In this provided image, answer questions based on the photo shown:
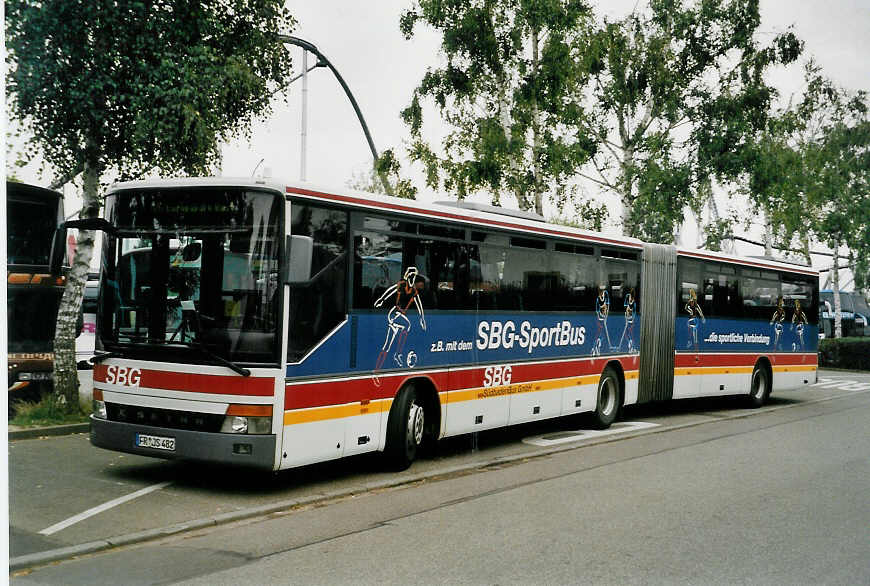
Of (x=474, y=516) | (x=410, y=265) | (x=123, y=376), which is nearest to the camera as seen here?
(x=474, y=516)

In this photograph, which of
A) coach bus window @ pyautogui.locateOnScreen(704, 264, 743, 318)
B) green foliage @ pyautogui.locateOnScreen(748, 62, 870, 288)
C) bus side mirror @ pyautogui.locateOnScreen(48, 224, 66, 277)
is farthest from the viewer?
green foliage @ pyautogui.locateOnScreen(748, 62, 870, 288)

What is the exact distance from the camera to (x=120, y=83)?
1280 centimetres

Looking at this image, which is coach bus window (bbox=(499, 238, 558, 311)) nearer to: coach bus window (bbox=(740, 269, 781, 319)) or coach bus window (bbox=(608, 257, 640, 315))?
coach bus window (bbox=(608, 257, 640, 315))

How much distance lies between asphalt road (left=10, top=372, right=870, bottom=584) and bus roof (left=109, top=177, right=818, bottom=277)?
10.0 feet

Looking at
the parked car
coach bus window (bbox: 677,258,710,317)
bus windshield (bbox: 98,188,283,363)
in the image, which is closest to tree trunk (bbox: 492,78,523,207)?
coach bus window (bbox: 677,258,710,317)

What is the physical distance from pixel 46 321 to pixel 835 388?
2254 centimetres

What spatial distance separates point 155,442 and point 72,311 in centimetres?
554

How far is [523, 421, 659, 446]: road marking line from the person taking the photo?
14.0 metres

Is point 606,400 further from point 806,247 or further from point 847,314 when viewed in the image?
point 847,314

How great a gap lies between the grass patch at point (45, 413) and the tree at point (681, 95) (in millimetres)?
19376

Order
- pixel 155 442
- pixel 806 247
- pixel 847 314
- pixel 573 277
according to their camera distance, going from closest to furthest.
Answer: pixel 155 442, pixel 573 277, pixel 806 247, pixel 847 314

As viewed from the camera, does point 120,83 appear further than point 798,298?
No

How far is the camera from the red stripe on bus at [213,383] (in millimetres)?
8711

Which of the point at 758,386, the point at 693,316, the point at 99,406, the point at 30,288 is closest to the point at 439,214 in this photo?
the point at 99,406
